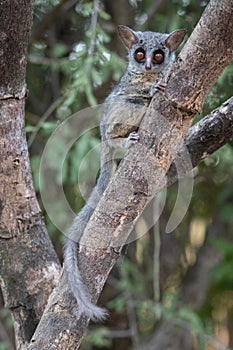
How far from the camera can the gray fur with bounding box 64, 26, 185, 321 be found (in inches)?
79.1

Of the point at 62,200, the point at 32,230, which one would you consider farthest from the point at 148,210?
the point at 32,230

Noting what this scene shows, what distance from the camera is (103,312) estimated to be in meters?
1.53

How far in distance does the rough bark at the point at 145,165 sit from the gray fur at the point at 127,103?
0.57 ft

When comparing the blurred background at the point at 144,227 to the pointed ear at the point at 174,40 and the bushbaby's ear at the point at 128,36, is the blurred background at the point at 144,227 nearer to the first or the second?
the bushbaby's ear at the point at 128,36

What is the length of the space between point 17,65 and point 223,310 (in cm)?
299

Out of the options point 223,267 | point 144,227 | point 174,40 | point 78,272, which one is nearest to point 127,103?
point 174,40

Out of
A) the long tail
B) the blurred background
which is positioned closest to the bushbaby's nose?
the long tail

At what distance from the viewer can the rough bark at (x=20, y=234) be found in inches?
70.9

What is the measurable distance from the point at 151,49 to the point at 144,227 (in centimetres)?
128

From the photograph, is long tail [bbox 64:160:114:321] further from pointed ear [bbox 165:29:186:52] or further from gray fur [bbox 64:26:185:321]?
pointed ear [bbox 165:29:186:52]

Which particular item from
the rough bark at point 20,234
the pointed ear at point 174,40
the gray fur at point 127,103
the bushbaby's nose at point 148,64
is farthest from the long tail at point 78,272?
the pointed ear at point 174,40

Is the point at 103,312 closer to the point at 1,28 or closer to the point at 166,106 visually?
the point at 166,106

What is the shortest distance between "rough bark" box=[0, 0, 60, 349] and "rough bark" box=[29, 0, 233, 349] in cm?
26

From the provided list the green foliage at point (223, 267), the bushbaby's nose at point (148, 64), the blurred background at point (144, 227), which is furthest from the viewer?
the green foliage at point (223, 267)
